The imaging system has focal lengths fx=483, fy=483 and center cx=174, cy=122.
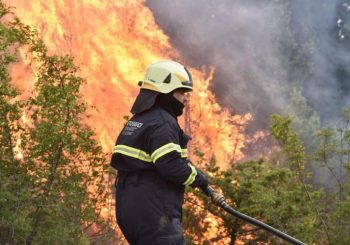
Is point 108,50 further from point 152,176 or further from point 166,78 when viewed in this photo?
point 152,176

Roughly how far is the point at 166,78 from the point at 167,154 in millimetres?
686

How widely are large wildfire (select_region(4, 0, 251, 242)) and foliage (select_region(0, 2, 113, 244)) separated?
268 inches

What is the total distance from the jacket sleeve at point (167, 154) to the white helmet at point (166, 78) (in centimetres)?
39

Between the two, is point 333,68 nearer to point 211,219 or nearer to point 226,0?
point 226,0

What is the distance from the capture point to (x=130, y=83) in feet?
56.2

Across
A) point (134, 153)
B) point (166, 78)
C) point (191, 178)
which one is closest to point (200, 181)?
point (191, 178)

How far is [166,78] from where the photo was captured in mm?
3814

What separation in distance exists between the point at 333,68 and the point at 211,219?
17.3m

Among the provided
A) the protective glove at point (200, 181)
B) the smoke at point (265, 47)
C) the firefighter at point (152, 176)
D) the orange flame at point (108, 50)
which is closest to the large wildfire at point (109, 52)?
the orange flame at point (108, 50)

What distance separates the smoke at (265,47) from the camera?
2128cm

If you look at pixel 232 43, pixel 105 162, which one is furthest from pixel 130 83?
pixel 105 162

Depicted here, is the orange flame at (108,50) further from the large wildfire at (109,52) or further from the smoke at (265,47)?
the smoke at (265,47)

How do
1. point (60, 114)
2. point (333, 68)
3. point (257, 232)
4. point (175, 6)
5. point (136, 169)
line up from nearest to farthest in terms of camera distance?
point (136, 169)
point (60, 114)
point (257, 232)
point (175, 6)
point (333, 68)

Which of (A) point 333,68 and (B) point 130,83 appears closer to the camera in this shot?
(B) point 130,83
